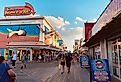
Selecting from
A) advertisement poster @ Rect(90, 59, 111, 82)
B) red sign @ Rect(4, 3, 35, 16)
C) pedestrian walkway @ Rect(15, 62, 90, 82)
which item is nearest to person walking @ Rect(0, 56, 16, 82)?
advertisement poster @ Rect(90, 59, 111, 82)

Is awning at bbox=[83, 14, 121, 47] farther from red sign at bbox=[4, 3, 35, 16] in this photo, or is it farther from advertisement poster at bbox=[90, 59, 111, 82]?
red sign at bbox=[4, 3, 35, 16]

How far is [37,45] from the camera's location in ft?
159

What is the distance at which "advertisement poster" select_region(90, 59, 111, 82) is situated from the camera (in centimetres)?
934

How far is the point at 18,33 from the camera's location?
51375 mm

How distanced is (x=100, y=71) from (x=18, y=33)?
43459mm

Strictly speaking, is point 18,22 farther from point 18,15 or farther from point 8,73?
point 8,73

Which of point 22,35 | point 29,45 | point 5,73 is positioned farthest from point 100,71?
point 22,35

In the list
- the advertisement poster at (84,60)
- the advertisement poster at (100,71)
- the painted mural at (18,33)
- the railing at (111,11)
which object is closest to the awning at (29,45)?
the painted mural at (18,33)

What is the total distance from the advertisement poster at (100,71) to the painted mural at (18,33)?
4111cm

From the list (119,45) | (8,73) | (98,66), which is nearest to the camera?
(8,73)

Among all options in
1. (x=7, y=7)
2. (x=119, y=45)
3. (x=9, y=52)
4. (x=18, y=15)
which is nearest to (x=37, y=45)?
(x=9, y=52)

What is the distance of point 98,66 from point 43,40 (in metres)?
41.4

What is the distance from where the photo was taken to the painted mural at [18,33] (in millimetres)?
50344

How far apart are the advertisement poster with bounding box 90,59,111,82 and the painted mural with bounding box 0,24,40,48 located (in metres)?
41.1
